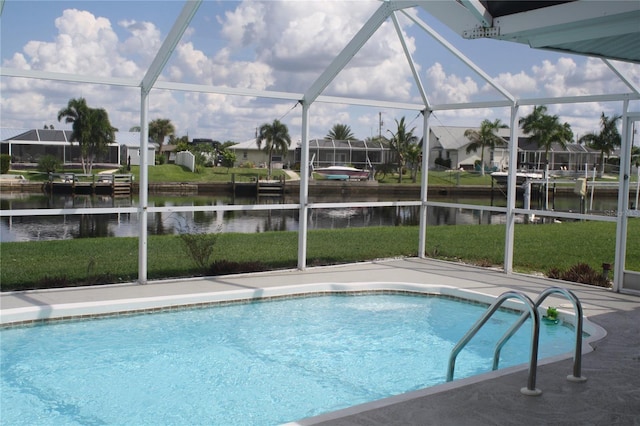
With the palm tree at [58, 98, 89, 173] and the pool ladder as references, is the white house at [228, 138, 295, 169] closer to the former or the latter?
the palm tree at [58, 98, 89, 173]

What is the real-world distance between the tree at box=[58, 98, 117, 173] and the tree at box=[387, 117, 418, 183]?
7.33m

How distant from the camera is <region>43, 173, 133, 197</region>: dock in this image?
11.0m

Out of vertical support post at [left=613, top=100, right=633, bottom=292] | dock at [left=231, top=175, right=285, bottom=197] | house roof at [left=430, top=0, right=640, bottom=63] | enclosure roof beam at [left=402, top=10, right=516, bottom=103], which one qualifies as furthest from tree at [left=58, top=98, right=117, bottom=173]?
dock at [left=231, top=175, right=285, bottom=197]

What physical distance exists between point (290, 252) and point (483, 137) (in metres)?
22.6

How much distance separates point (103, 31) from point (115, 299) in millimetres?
4154

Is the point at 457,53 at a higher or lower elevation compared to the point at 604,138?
higher

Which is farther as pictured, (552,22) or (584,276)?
(584,276)

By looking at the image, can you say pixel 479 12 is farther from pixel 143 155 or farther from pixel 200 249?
pixel 200 249

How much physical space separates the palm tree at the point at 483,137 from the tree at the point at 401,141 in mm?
13174

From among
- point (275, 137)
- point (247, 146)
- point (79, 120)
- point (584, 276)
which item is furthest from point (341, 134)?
point (584, 276)

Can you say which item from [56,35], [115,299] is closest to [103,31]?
[56,35]

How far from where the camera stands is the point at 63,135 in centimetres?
977

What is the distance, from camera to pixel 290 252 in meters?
12.4

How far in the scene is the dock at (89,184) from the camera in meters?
11.0
